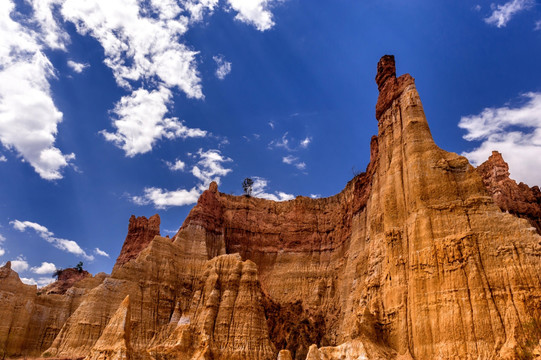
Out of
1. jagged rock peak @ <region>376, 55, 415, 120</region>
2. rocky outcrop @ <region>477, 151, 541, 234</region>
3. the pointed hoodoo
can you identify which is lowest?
the pointed hoodoo

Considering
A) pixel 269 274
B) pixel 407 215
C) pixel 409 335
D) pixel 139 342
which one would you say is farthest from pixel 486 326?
pixel 269 274

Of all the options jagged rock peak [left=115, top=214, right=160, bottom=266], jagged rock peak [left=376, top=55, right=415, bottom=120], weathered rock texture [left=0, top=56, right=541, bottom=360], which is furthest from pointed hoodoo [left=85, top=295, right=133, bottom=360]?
jagged rock peak [left=376, top=55, right=415, bottom=120]

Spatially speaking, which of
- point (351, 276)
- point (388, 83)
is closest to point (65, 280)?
point (351, 276)

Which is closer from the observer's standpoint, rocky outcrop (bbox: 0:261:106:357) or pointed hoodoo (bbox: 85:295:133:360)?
pointed hoodoo (bbox: 85:295:133:360)

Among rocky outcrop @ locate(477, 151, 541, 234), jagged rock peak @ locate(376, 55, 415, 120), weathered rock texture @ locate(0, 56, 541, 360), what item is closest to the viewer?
weathered rock texture @ locate(0, 56, 541, 360)

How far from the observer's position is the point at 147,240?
2936 inches

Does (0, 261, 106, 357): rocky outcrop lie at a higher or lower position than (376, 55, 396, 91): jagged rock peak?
lower

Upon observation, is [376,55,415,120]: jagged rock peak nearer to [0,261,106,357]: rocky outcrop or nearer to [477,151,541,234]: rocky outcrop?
[477,151,541,234]: rocky outcrop

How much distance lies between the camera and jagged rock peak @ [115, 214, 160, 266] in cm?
7338

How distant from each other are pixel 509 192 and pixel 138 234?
5752 cm

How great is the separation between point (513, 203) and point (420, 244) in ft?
65.4

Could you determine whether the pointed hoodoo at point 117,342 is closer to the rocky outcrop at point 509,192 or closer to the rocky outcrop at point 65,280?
→ the rocky outcrop at point 65,280

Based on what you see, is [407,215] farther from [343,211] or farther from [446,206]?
[343,211]

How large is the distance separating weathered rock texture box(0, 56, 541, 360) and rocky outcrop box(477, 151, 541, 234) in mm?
381
